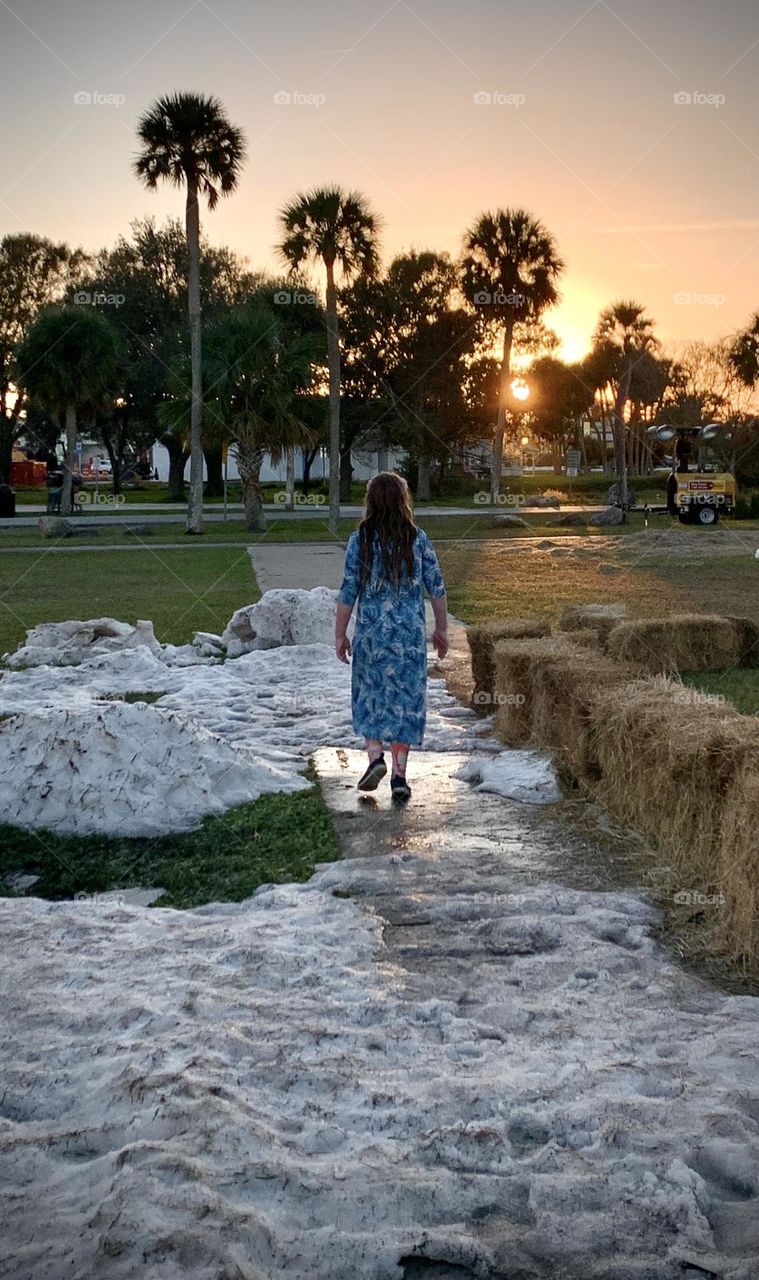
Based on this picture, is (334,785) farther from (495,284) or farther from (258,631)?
(495,284)

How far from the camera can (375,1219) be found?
2.87 metres

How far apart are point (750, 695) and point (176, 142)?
27.5 metres

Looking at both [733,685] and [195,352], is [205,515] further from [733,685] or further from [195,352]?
[733,685]

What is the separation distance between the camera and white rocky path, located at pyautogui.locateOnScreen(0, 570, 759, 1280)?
2.79 meters

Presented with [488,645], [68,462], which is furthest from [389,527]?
[68,462]

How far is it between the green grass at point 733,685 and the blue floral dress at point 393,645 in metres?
2.78

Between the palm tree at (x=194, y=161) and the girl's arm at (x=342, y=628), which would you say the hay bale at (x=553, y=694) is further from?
the palm tree at (x=194, y=161)

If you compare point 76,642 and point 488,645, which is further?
point 76,642

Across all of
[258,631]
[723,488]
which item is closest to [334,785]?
[258,631]

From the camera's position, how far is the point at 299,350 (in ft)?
115

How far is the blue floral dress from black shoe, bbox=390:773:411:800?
0.66ft

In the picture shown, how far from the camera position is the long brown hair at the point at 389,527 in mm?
6500

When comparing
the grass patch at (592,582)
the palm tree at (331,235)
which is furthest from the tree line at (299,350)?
the grass patch at (592,582)

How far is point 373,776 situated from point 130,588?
40.3ft
